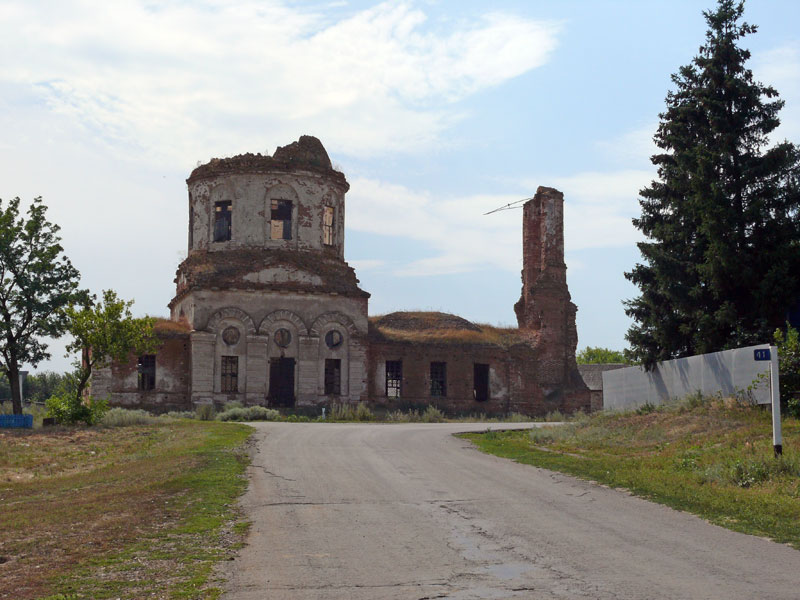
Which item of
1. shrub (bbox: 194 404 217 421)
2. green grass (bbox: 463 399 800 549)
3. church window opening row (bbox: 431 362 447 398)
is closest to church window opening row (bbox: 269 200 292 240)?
church window opening row (bbox: 431 362 447 398)

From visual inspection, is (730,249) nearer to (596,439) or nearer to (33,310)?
(596,439)

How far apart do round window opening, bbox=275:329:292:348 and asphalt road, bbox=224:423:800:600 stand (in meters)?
24.8

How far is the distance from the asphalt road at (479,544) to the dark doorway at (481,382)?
1120 inches

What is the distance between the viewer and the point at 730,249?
23656 mm

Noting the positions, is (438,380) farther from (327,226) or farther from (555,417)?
(327,226)

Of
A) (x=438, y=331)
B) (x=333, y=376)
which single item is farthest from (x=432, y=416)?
(x=438, y=331)

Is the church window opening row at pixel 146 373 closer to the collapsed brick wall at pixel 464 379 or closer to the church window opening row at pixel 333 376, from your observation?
the church window opening row at pixel 333 376

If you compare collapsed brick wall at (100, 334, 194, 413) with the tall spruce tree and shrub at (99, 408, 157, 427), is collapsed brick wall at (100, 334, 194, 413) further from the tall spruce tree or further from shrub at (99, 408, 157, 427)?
the tall spruce tree

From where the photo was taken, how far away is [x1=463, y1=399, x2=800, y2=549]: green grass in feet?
40.0

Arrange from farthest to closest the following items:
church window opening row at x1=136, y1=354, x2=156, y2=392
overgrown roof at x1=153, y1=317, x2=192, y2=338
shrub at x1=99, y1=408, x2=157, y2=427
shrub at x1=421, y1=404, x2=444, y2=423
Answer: overgrown roof at x1=153, y1=317, x2=192, y2=338, church window opening row at x1=136, y1=354, x2=156, y2=392, shrub at x1=421, y1=404, x2=444, y2=423, shrub at x1=99, y1=408, x2=157, y2=427

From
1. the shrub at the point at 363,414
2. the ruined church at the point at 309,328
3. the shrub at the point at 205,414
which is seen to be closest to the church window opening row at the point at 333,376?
the ruined church at the point at 309,328

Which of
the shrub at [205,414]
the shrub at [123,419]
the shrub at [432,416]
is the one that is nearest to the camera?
the shrub at [123,419]

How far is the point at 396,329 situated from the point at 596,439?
2291cm

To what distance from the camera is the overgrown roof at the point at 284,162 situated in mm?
44219
